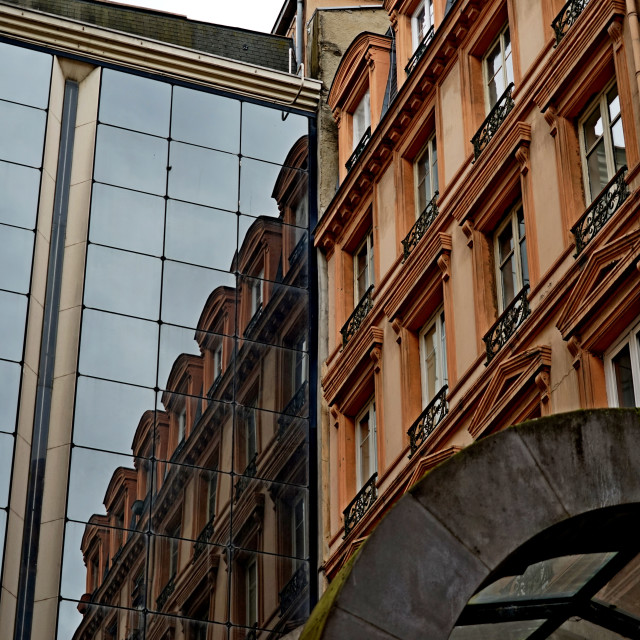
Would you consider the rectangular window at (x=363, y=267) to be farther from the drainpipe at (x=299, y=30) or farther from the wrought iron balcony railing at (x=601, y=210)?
the wrought iron balcony railing at (x=601, y=210)

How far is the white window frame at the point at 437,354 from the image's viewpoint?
2244 centimetres

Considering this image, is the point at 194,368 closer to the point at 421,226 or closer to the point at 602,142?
the point at 421,226

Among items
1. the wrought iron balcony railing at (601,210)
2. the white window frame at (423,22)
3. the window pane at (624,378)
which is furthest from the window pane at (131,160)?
the window pane at (624,378)

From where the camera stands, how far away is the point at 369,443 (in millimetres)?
24688

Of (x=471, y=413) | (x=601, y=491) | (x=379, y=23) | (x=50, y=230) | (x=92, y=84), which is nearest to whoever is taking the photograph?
(x=601, y=491)

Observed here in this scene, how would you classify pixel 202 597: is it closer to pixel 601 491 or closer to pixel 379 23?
pixel 379 23

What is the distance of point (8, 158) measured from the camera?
26.7 m

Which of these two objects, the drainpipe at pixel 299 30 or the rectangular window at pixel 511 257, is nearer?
the rectangular window at pixel 511 257

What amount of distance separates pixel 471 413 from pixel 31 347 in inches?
326

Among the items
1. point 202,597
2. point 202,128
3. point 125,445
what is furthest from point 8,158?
point 202,597

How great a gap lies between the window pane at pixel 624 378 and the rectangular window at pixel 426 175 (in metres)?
7.19

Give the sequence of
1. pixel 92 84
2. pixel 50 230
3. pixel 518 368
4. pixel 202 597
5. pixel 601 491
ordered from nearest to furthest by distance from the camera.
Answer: pixel 601 491, pixel 518 368, pixel 202 597, pixel 50 230, pixel 92 84

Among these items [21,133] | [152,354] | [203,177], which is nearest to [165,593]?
[152,354]

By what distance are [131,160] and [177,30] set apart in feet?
12.2
